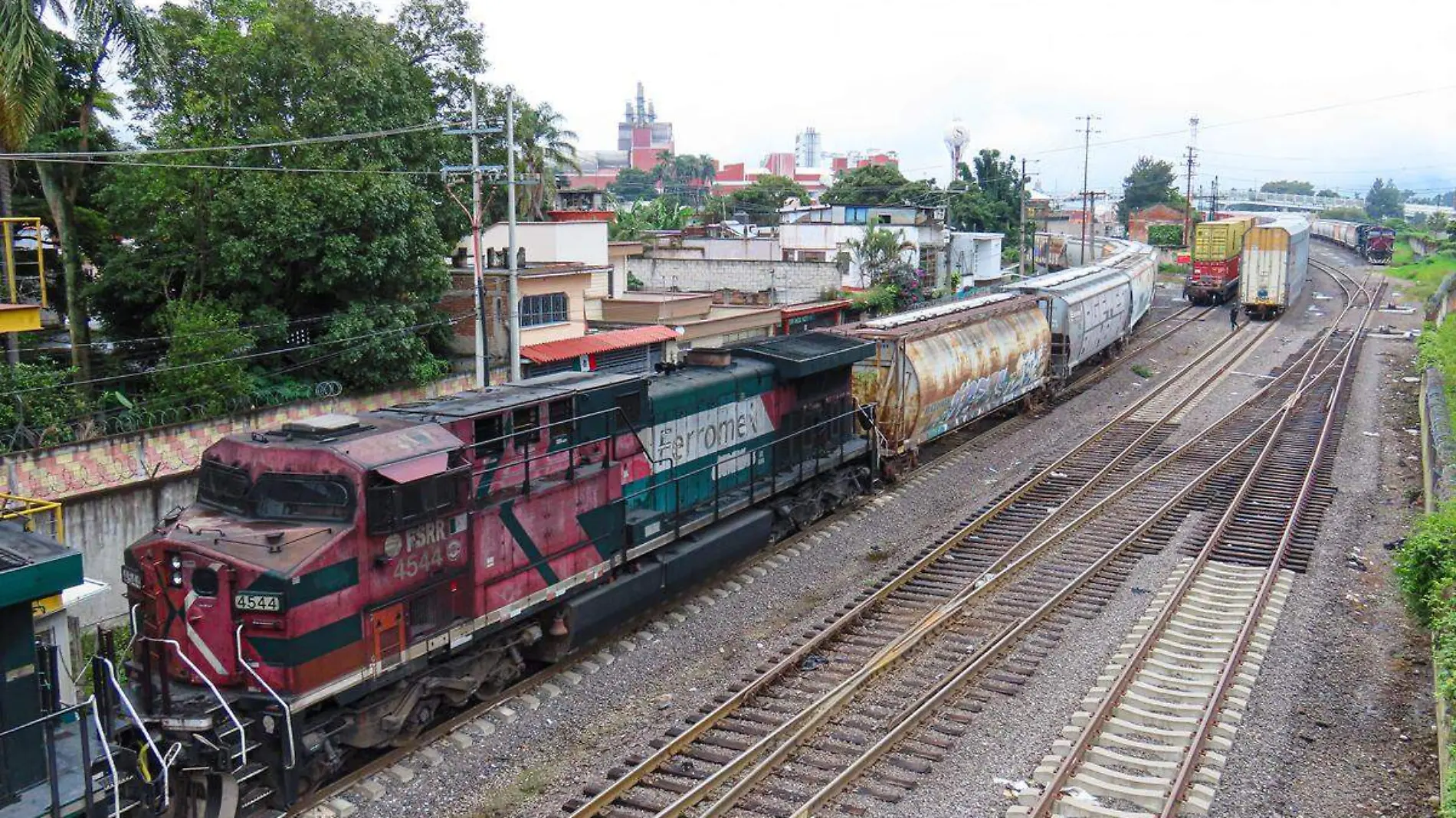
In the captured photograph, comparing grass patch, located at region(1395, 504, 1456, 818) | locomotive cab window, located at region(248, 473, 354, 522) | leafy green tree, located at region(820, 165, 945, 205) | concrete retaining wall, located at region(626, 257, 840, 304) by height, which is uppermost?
leafy green tree, located at region(820, 165, 945, 205)

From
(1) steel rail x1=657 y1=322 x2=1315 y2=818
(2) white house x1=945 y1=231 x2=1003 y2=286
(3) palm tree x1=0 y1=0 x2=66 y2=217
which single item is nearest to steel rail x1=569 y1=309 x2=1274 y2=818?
(1) steel rail x1=657 y1=322 x2=1315 y2=818

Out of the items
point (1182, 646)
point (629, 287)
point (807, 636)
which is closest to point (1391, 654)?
point (1182, 646)

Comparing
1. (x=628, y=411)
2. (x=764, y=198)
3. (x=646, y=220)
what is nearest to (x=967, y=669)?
(x=628, y=411)

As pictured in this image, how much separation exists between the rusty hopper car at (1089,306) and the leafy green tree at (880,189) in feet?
77.6

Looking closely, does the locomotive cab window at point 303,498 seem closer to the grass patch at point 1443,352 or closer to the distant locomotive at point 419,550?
the distant locomotive at point 419,550

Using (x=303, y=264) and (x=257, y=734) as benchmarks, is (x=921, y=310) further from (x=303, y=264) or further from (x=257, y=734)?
(x=257, y=734)

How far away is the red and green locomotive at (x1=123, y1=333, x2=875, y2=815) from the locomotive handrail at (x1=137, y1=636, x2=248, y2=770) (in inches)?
1.4

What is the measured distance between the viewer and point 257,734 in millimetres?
8859

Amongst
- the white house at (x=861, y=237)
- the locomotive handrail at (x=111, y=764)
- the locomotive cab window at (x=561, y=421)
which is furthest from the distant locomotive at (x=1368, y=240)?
the locomotive handrail at (x=111, y=764)

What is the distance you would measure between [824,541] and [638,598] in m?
4.66

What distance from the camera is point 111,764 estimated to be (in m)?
7.66

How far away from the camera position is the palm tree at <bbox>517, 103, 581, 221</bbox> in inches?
1457

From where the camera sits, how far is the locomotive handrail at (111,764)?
7651mm

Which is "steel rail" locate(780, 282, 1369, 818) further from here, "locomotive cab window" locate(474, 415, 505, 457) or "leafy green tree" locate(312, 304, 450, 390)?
"leafy green tree" locate(312, 304, 450, 390)
